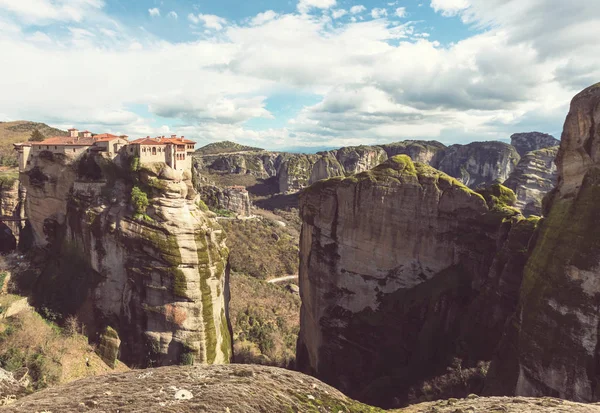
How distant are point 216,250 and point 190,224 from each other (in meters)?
4.07

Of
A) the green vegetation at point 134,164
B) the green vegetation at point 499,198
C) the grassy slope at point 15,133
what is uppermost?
Result: the grassy slope at point 15,133

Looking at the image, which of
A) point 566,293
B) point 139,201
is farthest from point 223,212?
point 566,293

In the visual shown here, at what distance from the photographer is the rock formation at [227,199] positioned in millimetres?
132500

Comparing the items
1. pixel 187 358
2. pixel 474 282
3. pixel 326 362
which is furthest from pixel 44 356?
pixel 474 282

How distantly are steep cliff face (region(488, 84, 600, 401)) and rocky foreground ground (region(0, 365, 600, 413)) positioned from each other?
20.8 feet

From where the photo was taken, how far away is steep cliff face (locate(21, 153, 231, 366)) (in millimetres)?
33812

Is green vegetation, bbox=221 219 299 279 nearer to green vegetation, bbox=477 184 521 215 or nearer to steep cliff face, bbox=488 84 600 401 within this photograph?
green vegetation, bbox=477 184 521 215

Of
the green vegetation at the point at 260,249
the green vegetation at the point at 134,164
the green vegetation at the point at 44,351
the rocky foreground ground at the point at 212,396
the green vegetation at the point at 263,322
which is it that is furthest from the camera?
the green vegetation at the point at 260,249

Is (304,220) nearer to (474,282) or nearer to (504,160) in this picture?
(474,282)

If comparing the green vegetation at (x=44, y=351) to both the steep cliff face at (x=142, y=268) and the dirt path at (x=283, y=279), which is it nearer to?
the steep cliff face at (x=142, y=268)

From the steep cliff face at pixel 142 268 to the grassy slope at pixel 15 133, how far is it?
6576 centimetres

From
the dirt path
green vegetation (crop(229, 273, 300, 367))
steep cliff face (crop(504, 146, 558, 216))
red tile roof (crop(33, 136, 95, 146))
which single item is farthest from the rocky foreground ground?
steep cliff face (crop(504, 146, 558, 216))

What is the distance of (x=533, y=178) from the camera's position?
11994cm

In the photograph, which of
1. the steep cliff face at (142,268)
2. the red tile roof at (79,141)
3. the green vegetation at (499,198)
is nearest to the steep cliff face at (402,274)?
the green vegetation at (499,198)
